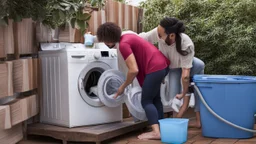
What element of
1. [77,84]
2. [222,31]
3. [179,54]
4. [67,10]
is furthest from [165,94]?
[67,10]

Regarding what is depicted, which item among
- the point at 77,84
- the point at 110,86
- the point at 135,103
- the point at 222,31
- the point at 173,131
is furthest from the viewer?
the point at 222,31

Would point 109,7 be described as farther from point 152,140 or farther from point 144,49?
point 152,140

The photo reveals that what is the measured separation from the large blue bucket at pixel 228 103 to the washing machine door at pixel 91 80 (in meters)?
0.98

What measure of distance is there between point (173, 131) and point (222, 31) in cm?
190

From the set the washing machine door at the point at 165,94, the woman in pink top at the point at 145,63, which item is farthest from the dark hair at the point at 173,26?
the washing machine door at the point at 165,94

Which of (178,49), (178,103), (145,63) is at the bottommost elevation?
(178,103)

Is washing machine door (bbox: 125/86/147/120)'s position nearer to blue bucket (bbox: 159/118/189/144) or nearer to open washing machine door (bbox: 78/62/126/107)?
open washing machine door (bbox: 78/62/126/107)

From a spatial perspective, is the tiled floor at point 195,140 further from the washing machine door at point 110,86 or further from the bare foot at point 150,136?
the washing machine door at point 110,86

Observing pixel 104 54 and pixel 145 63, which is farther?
pixel 104 54

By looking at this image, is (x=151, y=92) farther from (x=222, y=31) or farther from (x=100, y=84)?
(x=222, y=31)

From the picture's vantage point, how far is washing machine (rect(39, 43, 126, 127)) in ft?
11.9

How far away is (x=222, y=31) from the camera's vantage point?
4.66 metres

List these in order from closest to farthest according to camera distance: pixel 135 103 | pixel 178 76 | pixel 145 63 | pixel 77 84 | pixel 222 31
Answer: pixel 145 63 → pixel 77 84 → pixel 135 103 → pixel 178 76 → pixel 222 31

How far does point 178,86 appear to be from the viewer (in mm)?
4023
